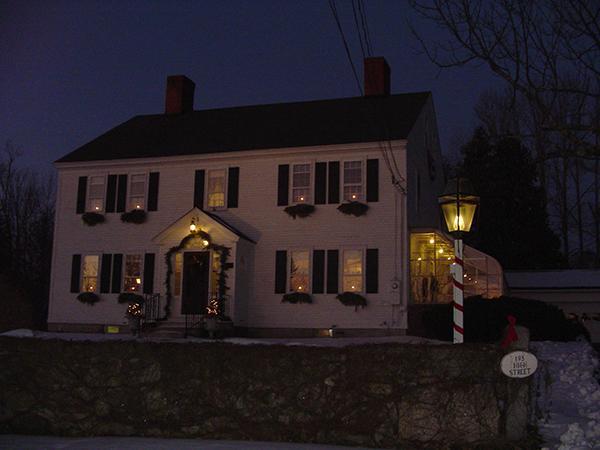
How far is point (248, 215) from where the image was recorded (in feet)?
68.4

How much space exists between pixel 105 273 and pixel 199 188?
158 inches

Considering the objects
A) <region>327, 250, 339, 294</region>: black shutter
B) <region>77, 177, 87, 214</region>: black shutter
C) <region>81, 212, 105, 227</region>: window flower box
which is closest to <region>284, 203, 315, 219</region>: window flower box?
<region>327, 250, 339, 294</region>: black shutter

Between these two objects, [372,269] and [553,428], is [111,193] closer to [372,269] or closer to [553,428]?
[372,269]

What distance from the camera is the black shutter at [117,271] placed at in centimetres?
2159

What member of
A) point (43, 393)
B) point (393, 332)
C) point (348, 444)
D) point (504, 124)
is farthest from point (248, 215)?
point (504, 124)

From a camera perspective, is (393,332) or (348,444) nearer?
(348,444)

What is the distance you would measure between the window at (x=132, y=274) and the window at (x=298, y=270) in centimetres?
Result: 484

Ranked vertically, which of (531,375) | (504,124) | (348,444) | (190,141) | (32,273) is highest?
(504,124)

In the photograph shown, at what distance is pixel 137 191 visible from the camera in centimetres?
2225

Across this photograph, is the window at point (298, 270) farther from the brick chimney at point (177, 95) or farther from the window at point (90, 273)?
the brick chimney at point (177, 95)

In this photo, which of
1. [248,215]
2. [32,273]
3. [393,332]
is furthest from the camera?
[32,273]

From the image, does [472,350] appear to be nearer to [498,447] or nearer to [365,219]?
[498,447]

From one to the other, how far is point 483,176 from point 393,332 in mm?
16236

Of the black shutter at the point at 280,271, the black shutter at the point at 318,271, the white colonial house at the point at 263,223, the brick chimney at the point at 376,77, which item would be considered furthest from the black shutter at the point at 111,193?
the brick chimney at the point at 376,77
